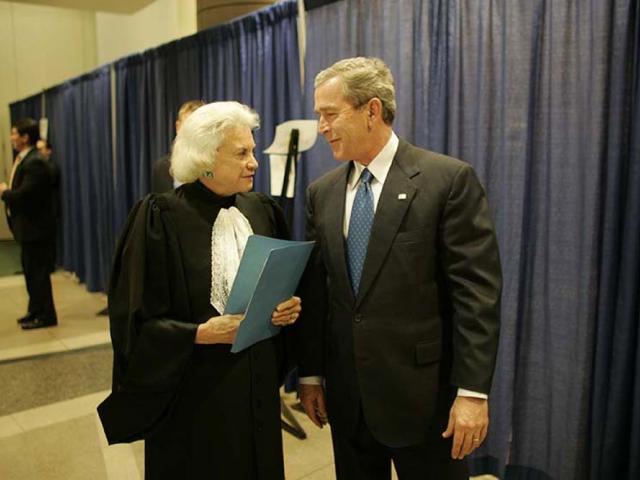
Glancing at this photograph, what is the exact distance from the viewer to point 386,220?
50.8 inches

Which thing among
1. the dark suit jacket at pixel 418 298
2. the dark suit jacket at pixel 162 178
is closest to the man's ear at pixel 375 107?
the dark suit jacket at pixel 418 298

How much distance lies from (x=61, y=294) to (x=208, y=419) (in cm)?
507

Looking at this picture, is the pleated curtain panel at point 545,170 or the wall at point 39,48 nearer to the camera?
the pleated curtain panel at point 545,170

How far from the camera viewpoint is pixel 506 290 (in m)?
2.17

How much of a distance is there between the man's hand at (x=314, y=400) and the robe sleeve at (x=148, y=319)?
37 cm

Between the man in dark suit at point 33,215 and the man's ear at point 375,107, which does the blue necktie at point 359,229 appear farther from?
the man in dark suit at point 33,215

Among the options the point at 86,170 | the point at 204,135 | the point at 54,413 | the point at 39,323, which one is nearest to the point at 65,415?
the point at 54,413

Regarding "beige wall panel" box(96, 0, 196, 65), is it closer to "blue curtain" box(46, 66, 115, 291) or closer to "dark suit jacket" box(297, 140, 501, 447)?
"blue curtain" box(46, 66, 115, 291)

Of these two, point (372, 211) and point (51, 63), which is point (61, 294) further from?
point (372, 211)

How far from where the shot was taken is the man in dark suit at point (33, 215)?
4320 millimetres

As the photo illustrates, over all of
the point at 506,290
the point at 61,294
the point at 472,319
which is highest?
the point at 472,319

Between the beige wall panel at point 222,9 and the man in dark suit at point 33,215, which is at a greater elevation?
the beige wall panel at point 222,9

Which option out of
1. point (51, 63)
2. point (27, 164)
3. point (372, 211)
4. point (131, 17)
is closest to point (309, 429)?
point (372, 211)

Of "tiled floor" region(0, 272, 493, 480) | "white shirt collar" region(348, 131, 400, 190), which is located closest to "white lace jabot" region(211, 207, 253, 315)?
"white shirt collar" region(348, 131, 400, 190)
